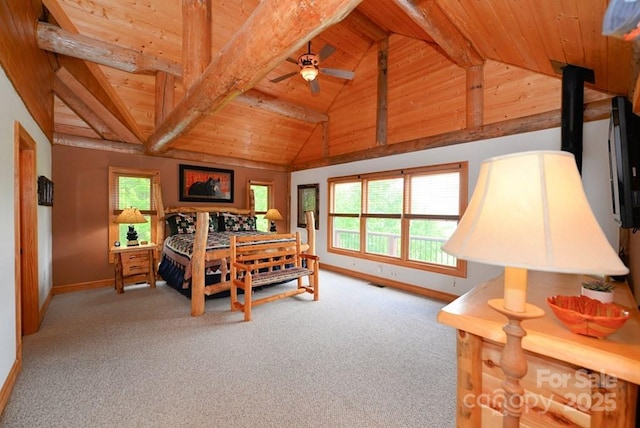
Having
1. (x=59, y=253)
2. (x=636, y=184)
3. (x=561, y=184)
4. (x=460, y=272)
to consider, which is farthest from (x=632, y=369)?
(x=59, y=253)

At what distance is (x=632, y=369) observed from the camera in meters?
0.81

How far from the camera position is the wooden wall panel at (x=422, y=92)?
160 inches

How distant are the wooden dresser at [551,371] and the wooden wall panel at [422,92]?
3446mm

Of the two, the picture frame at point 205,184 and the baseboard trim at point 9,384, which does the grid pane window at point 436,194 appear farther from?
the baseboard trim at point 9,384

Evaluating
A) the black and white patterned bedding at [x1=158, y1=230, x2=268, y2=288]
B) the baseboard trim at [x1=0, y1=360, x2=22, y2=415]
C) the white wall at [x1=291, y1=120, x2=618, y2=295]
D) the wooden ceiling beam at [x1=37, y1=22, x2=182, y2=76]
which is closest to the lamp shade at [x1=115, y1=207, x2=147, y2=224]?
the black and white patterned bedding at [x1=158, y1=230, x2=268, y2=288]

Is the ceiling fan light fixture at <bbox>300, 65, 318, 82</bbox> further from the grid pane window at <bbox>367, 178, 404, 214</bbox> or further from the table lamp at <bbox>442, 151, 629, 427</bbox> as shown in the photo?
the table lamp at <bbox>442, 151, 629, 427</bbox>

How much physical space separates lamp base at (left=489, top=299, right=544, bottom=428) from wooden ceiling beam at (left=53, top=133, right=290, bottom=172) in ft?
19.3

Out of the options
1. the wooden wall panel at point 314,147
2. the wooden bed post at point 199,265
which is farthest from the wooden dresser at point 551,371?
the wooden wall panel at point 314,147

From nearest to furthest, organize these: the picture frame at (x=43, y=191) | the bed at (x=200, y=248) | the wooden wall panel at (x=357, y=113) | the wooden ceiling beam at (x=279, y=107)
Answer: the picture frame at (x=43, y=191)
the bed at (x=200, y=248)
the wooden ceiling beam at (x=279, y=107)
the wooden wall panel at (x=357, y=113)

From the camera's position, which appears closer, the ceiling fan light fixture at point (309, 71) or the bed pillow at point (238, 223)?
the ceiling fan light fixture at point (309, 71)

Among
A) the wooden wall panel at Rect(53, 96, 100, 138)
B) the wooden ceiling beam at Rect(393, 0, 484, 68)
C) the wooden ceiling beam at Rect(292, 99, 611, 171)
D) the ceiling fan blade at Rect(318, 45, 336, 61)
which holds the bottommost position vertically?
the wooden ceiling beam at Rect(292, 99, 611, 171)

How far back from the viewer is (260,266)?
3.60 m

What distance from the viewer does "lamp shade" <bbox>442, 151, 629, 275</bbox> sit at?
0.65 meters

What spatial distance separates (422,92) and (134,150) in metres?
5.12
